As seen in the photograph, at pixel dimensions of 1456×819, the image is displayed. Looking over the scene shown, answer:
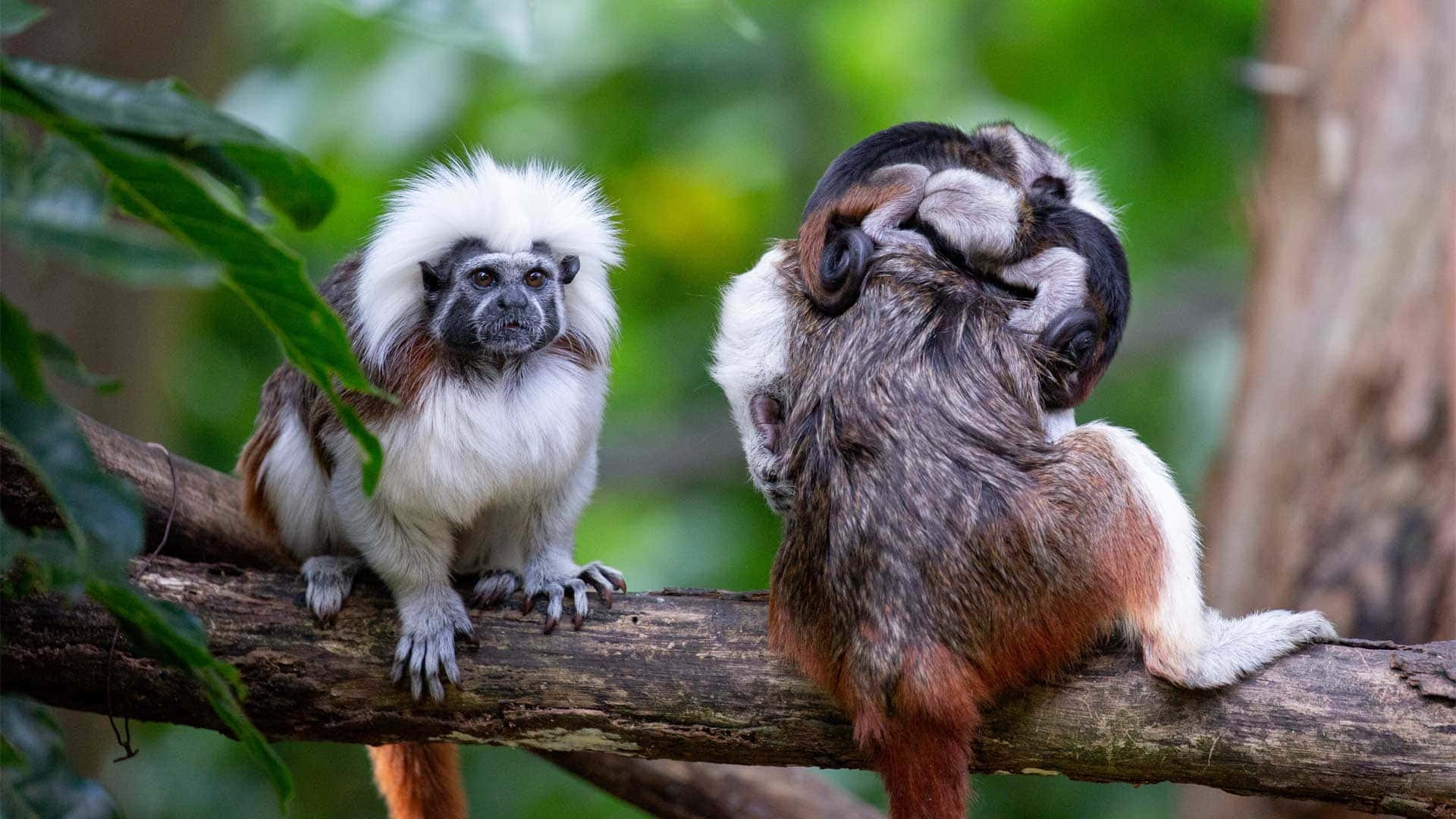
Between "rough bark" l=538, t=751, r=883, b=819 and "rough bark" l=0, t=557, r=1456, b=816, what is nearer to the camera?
"rough bark" l=0, t=557, r=1456, b=816

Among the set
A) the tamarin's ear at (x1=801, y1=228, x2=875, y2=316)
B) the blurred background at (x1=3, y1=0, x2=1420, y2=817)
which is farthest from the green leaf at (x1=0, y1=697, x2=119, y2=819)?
the blurred background at (x1=3, y1=0, x2=1420, y2=817)

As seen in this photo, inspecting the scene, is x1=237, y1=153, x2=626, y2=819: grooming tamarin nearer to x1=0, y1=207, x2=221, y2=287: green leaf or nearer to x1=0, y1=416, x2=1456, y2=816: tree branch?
x1=0, y1=416, x2=1456, y2=816: tree branch

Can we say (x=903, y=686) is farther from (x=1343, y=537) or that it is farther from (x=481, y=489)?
(x=1343, y=537)

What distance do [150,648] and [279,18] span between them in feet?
21.8

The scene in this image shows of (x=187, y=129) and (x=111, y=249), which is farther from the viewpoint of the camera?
(x=187, y=129)

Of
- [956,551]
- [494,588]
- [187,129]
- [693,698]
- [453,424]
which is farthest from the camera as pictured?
[494,588]

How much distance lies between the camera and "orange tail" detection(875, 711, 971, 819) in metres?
2.35

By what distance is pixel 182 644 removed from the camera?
159 cm

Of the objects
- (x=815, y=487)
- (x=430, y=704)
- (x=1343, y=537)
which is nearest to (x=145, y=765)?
(x=430, y=704)

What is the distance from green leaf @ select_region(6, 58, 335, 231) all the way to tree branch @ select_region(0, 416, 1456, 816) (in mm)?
1283

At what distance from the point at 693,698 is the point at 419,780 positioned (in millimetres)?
889

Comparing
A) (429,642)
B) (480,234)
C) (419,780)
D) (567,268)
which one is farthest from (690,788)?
(480,234)

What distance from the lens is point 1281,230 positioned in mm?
5117

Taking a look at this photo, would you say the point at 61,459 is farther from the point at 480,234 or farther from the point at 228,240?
the point at 480,234
